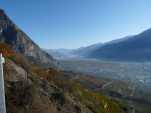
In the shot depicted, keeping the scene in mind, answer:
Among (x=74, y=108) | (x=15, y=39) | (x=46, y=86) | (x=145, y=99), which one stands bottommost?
(x=145, y=99)

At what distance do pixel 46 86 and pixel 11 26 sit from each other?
178m

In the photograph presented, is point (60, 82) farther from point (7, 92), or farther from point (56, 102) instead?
point (7, 92)

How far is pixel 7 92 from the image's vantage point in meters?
16.2

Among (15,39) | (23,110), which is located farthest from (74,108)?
(15,39)

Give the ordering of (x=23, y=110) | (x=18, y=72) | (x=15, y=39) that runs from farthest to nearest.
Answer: (x=15, y=39), (x=18, y=72), (x=23, y=110)

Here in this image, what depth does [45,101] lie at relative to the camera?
18469mm

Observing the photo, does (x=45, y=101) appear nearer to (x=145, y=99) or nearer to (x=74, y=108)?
(x=74, y=108)

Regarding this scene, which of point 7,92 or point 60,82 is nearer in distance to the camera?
point 7,92

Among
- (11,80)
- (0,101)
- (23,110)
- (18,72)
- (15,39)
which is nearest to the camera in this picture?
(0,101)

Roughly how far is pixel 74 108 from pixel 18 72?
15.5 ft

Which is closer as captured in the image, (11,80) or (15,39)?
(11,80)

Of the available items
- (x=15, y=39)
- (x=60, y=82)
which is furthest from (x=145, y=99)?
(x=60, y=82)

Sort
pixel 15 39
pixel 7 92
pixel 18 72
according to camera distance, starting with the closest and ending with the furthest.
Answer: pixel 7 92
pixel 18 72
pixel 15 39

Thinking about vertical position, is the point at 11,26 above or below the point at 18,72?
above
